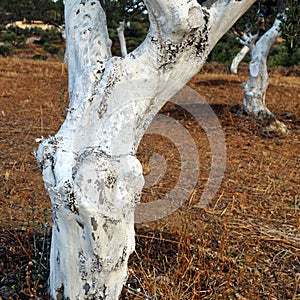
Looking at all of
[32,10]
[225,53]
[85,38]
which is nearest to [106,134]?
[85,38]

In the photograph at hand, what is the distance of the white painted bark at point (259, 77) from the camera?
8.02 m

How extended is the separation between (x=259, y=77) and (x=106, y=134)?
605cm

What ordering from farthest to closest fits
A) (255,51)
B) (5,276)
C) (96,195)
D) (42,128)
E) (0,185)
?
(255,51) → (42,128) → (0,185) → (5,276) → (96,195)

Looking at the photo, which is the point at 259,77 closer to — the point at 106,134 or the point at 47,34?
the point at 106,134

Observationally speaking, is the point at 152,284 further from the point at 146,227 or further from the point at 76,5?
the point at 76,5

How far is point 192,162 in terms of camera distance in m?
5.87

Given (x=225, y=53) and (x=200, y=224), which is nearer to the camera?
(x=200, y=224)

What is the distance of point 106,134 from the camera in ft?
8.17

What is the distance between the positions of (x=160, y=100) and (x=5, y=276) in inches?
58.0

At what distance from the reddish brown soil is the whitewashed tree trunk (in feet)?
1.33

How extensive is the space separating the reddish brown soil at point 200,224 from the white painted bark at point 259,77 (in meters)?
0.33

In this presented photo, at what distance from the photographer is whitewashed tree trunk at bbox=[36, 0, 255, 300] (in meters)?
2.37

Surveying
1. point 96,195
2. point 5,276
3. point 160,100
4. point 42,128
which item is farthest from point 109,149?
point 42,128

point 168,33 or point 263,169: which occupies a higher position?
point 168,33
